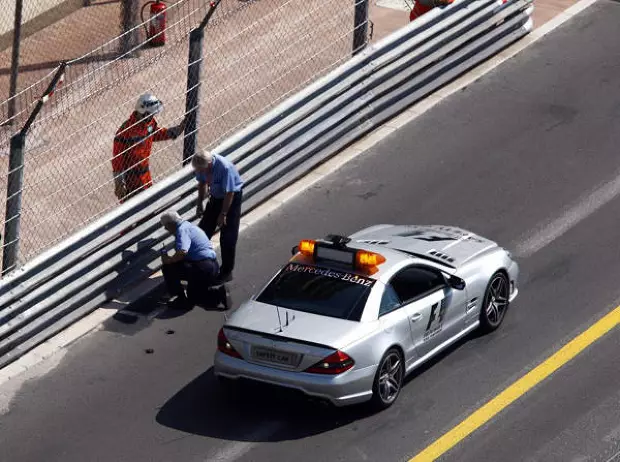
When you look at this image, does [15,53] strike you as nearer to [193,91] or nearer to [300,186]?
[193,91]

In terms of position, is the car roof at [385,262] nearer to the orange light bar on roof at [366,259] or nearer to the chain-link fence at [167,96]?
the orange light bar on roof at [366,259]

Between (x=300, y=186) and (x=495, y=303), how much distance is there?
396 cm

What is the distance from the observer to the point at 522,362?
15.1 meters

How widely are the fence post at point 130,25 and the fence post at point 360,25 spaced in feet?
11.9

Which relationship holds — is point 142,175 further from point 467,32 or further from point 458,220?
point 467,32

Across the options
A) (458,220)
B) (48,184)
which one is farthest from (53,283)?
(458,220)

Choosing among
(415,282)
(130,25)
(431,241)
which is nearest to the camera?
(415,282)

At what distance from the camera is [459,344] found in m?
15.5

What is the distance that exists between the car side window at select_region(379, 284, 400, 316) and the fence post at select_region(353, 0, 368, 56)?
5829 millimetres

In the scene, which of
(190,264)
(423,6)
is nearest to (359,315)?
(190,264)

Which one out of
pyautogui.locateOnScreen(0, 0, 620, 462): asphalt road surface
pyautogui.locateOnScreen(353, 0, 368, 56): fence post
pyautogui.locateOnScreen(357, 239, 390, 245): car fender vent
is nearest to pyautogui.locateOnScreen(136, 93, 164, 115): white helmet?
pyautogui.locateOnScreen(0, 0, 620, 462): asphalt road surface

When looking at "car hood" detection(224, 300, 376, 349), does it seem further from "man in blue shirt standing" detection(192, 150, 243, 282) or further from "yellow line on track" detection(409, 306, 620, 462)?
"man in blue shirt standing" detection(192, 150, 243, 282)

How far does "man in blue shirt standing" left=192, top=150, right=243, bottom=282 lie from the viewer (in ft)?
54.5

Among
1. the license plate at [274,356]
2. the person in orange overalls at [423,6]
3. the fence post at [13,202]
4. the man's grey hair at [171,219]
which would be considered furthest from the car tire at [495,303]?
the person in orange overalls at [423,6]
